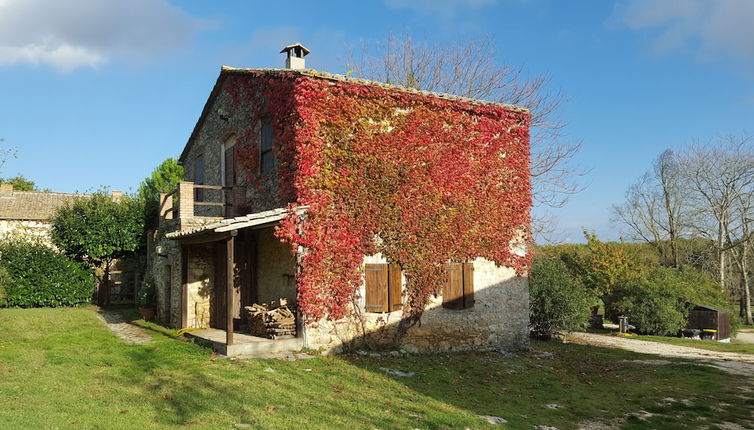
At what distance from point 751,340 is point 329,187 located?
78.1ft

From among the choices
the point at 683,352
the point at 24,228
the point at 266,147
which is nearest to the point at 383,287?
the point at 266,147

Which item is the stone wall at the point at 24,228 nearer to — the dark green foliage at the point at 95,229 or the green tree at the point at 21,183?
the dark green foliage at the point at 95,229

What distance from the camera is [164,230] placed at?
15742 mm

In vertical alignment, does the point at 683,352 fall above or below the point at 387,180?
below

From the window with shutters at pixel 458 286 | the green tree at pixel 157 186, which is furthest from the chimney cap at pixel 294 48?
the green tree at pixel 157 186

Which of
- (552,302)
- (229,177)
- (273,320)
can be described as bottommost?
(552,302)

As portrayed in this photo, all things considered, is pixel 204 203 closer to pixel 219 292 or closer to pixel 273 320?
pixel 219 292

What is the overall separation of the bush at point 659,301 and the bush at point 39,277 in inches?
929

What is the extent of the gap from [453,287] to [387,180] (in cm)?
325

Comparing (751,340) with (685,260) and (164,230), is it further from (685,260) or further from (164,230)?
(164,230)

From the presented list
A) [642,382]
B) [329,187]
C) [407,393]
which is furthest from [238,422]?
[642,382]

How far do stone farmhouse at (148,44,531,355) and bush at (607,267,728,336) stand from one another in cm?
1206

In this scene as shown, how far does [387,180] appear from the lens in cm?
1199

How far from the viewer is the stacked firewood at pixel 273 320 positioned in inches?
430
